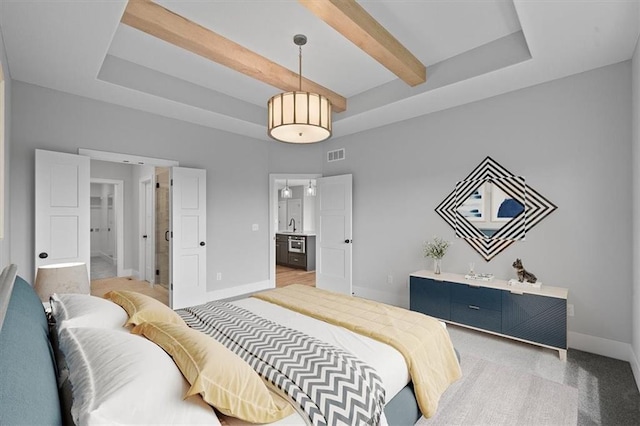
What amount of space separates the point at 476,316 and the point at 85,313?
3415mm

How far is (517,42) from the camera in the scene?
2846 mm

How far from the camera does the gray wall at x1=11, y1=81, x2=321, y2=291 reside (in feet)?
10.4

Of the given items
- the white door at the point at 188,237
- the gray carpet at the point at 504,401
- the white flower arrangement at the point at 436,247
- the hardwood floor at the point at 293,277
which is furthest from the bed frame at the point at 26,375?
the hardwood floor at the point at 293,277

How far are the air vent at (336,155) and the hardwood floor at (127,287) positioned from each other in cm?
347

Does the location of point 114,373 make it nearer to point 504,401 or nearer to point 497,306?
point 504,401

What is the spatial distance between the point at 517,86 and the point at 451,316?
2632mm

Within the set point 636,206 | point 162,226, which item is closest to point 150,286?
point 162,226

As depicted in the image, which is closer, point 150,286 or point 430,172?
point 430,172

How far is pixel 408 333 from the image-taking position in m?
1.92

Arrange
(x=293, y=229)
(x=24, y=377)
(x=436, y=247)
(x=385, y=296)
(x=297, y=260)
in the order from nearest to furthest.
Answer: (x=24, y=377), (x=436, y=247), (x=385, y=296), (x=297, y=260), (x=293, y=229)

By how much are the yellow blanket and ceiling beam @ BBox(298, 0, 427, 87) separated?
2192mm

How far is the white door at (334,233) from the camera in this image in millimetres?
5031

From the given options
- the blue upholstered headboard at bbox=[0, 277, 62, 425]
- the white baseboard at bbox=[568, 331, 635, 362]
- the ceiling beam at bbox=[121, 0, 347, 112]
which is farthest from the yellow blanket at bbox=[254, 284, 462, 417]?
the ceiling beam at bbox=[121, 0, 347, 112]

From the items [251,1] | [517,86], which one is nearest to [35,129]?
[251,1]
